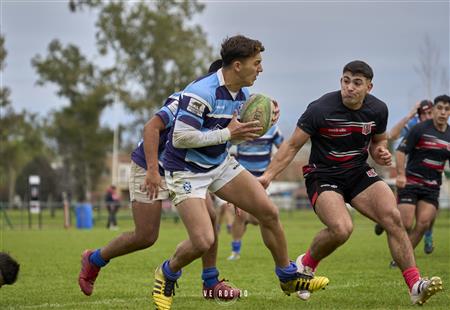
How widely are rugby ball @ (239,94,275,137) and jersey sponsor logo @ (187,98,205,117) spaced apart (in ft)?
1.32

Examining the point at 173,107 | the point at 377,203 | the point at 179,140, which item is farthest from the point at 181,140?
the point at 377,203

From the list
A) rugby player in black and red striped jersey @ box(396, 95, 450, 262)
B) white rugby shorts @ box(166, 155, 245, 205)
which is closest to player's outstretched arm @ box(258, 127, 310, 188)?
white rugby shorts @ box(166, 155, 245, 205)

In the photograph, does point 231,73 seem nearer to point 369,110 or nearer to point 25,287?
point 369,110

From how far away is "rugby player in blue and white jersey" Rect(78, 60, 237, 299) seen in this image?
763 cm

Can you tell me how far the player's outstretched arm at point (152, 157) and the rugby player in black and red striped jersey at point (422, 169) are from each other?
535cm

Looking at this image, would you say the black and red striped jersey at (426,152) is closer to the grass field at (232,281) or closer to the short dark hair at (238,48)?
the grass field at (232,281)

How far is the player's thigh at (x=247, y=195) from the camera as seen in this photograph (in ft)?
25.4

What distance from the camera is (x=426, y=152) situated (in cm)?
1246

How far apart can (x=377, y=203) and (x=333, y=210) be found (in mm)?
429

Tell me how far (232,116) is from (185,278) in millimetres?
4045

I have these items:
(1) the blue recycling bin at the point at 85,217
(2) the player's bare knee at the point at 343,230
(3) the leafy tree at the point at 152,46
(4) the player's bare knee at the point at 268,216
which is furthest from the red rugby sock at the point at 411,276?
(3) the leafy tree at the point at 152,46

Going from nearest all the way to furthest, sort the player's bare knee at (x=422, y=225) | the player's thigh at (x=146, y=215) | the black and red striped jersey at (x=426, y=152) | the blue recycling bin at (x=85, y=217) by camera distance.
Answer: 1. the player's thigh at (x=146, y=215)
2. the player's bare knee at (x=422, y=225)
3. the black and red striped jersey at (x=426, y=152)
4. the blue recycling bin at (x=85, y=217)

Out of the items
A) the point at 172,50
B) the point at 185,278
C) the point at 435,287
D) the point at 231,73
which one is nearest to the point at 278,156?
the point at 231,73

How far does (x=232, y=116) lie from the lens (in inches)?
299
